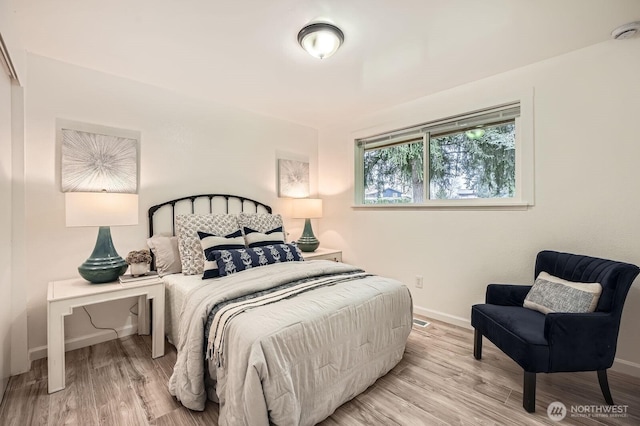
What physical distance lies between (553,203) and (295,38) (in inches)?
96.1

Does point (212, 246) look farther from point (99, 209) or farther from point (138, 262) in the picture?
point (99, 209)

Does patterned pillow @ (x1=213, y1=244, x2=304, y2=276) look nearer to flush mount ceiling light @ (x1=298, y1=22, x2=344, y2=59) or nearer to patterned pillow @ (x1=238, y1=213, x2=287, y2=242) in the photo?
patterned pillow @ (x1=238, y1=213, x2=287, y2=242)

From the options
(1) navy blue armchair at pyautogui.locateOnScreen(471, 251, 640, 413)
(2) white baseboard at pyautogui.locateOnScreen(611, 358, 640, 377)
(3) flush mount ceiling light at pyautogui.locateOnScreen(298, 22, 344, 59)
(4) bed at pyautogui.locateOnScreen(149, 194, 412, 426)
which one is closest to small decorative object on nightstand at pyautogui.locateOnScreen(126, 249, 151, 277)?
(4) bed at pyautogui.locateOnScreen(149, 194, 412, 426)

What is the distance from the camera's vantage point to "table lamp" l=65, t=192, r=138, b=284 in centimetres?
199

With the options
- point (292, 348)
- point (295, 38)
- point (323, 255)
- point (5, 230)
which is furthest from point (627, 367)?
point (5, 230)

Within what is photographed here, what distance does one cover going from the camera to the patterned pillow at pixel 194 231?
2479 mm

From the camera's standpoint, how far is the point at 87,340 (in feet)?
8.02

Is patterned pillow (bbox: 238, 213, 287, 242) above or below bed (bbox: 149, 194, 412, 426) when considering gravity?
above

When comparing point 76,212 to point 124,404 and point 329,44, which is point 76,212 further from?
point 329,44

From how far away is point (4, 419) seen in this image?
1.60 m

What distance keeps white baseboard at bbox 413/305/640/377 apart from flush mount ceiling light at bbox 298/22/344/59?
2.74 m

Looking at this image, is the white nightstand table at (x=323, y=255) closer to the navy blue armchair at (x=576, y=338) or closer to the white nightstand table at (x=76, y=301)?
the white nightstand table at (x=76, y=301)

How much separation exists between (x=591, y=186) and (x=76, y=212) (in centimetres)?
381

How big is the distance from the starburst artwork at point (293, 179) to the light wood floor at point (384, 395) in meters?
2.31
